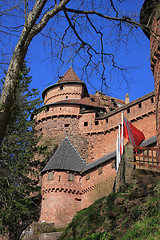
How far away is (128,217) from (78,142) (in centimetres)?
2404

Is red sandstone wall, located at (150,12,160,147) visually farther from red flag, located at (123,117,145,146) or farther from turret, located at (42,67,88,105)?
turret, located at (42,67,88,105)

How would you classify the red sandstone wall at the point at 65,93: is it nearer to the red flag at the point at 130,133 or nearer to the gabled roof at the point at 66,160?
the gabled roof at the point at 66,160

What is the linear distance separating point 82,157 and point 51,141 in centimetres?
383

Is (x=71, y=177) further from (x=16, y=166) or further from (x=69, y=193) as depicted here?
(x=16, y=166)

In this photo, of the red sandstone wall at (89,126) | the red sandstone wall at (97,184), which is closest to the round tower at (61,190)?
the red sandstone wall at (97,184)

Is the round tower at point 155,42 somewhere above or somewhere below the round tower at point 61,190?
above

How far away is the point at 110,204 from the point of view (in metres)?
11.3

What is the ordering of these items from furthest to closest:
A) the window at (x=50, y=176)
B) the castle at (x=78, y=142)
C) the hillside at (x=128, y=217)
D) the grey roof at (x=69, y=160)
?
1. the grey roof at (x=69, y=160)
2. the window at (x=50, y=176)
3. the castle at (x=78, y=142)
4. the hillside at (x=128, y=217)

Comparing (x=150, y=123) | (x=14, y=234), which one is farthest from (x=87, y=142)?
(x=14, y=234)

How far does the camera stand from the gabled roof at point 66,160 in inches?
1088

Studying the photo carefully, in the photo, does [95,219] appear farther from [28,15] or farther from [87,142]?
[87,142]

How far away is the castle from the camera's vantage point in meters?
25.7

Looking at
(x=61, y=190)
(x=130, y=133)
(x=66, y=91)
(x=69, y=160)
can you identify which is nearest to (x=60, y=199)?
(x=61, y=190)

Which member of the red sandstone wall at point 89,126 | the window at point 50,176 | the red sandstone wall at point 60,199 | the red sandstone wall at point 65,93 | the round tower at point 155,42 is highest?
the red sandstone wall at point 65,93
